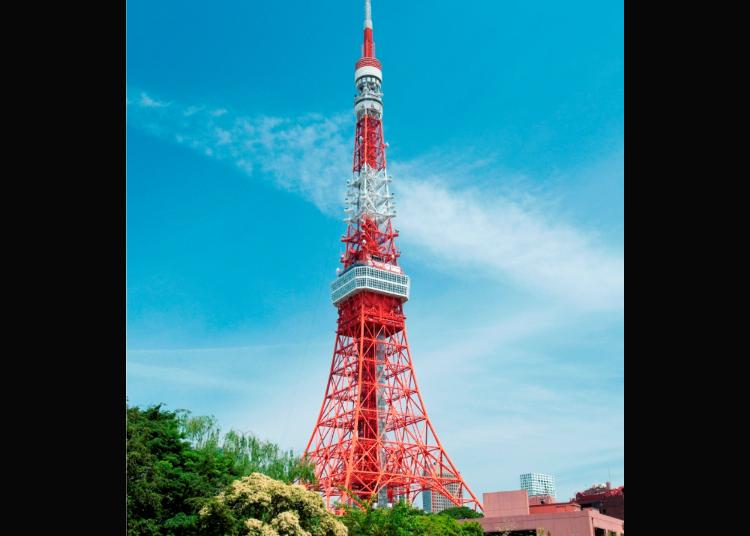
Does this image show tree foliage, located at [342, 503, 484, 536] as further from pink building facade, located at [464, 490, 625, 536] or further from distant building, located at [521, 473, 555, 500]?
distant building, located at [521, 473, 555, 500]

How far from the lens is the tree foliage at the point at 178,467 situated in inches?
700

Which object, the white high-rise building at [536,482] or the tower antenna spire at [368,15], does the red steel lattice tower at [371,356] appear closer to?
the tower antenna spire at [368,15]

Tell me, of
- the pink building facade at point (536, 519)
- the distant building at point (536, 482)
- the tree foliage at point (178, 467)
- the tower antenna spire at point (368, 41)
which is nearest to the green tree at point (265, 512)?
the tree foliage at point (178, 467)

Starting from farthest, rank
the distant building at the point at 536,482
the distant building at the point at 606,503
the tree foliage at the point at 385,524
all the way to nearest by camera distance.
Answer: the distant building at the point at 536,482 → the distant building at the point at 606,503 → the tree foliage at the point at 385,524

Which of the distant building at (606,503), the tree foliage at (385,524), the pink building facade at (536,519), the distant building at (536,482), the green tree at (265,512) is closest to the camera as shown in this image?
the green tree at (265,512)

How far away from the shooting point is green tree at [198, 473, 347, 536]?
1703 cm

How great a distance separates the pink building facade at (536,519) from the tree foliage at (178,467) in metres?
10.3

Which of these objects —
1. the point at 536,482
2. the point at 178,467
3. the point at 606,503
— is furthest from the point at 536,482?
the point at 178,467

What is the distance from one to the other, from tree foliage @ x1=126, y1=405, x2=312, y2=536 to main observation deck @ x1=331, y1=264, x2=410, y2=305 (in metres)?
21.9

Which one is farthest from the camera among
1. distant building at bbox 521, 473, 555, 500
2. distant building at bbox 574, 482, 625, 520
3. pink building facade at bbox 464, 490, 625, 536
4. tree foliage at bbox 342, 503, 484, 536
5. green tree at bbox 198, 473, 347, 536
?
distant building at bbox 521, 473, 555, 500

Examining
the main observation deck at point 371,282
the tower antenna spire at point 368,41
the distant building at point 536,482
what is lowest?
the distant building at point 536,482

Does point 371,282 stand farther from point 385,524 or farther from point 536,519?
point 385,524

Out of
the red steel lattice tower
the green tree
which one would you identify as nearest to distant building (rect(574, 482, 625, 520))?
the red steel lattice tower

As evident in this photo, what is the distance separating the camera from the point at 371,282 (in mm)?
47000
